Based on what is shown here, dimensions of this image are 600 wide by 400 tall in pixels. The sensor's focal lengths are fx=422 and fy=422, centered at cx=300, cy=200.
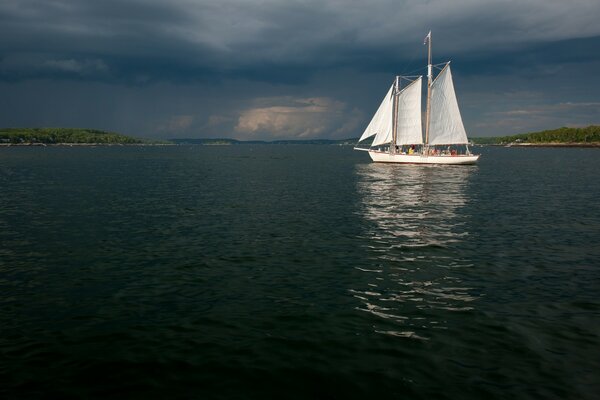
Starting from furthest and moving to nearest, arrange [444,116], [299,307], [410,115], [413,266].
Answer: [410,115] < [444,116] < [413,266] < [299,307]

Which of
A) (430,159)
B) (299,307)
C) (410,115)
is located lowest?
(299,307)

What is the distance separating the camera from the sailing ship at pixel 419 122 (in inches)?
3907

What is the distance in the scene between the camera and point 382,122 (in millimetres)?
104125

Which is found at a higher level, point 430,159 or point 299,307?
point 430,159

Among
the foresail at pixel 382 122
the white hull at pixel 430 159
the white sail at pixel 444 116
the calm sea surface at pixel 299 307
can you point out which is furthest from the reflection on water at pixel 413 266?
the foresail at pixel 382 122

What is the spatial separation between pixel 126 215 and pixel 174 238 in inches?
414

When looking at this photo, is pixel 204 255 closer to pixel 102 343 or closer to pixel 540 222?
pixel 102 343

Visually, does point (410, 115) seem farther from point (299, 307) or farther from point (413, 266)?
point (299, 307)

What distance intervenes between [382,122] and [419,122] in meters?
8.83

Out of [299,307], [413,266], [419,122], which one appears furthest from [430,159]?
[299,307]

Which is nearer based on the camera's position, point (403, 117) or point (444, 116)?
point (444, 116)

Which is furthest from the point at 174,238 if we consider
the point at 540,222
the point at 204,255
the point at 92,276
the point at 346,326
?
→ the point at 540,222

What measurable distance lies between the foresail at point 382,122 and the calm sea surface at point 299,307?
7290 centimetres

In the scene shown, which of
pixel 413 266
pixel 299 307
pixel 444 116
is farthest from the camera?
pixel 444 116
